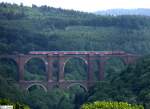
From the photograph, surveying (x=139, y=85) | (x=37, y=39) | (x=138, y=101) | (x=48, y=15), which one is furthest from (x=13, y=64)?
(x=48, y=15)

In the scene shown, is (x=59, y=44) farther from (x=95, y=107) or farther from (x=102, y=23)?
(x=95, y=107)

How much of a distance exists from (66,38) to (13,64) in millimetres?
22630

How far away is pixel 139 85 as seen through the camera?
76.2 meters

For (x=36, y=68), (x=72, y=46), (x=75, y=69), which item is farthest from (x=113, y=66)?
(x=72, y=46)

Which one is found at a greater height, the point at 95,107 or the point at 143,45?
the point at 95,107

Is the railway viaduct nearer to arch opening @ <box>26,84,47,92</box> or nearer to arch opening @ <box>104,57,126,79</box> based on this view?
arch opening @ <box>26,84,47,92</box>

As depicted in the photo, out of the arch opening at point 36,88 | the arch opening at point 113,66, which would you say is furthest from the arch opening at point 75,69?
the arch opening at point 36,88

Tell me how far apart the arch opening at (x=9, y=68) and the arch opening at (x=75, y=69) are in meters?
7.17

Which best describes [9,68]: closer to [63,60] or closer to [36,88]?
[36,88]

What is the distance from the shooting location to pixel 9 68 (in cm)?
9888

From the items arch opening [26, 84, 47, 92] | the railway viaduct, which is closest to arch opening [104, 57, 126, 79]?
the railway viaduct

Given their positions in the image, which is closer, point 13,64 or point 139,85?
point 139,85

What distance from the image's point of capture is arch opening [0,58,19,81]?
97125 mm

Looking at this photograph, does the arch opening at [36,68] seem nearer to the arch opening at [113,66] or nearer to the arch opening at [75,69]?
the arch opening at [75,69]
